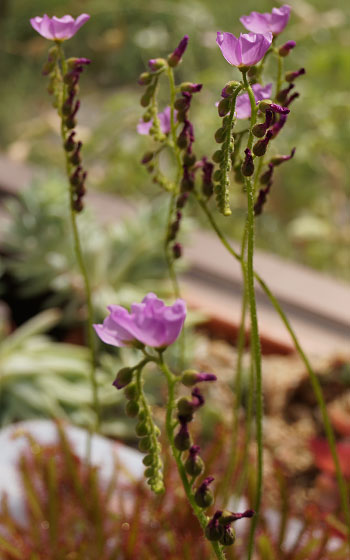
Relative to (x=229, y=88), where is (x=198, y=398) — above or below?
below

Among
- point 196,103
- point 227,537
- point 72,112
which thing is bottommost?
point 196,103

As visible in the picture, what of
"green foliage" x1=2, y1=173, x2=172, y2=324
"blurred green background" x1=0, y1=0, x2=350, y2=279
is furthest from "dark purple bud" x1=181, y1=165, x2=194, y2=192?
"blurred green background" x1=0, y1=0, x2=350, y2=279

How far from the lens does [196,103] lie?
1.99 meters

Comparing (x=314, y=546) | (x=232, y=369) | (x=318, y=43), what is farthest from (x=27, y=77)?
(x=314, y=546)

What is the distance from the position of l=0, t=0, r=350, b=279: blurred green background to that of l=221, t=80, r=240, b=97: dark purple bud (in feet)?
3.95

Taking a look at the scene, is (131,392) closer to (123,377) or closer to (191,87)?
(123,377)

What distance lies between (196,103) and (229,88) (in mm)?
1720

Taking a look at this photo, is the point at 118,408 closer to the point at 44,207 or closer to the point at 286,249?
the point at 44,207

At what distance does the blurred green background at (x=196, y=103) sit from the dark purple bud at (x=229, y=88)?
1.20m

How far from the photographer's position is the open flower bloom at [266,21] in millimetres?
424

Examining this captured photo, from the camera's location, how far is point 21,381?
37.4 inches

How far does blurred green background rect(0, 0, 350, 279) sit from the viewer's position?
167cm

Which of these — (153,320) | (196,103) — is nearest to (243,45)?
(153,320)

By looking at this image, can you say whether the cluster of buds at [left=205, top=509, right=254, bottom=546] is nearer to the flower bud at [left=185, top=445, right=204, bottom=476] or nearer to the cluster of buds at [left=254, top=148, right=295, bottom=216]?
the flower bud at [left=185, top=445, right=204, bottom=476]
